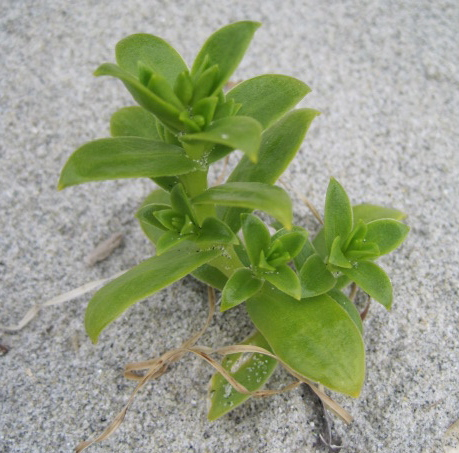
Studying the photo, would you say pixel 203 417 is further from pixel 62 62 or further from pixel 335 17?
pixel 335 17

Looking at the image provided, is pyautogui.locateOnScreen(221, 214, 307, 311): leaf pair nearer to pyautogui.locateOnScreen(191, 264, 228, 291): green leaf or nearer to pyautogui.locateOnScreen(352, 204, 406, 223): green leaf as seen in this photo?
pyautogui.locateOnScreen(191, 264, 228, 291): green leaf

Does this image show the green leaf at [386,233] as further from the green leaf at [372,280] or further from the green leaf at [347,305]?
the green leaf at [347,305]

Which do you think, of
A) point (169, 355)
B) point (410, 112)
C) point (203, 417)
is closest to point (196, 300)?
point (169, 355)

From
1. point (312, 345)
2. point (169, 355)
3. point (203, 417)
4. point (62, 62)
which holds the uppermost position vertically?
point (62, 62)

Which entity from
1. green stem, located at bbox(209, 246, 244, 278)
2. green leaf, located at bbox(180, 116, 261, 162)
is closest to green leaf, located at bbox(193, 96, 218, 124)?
green leaf, located at bbox(180, 116, 261, 162)

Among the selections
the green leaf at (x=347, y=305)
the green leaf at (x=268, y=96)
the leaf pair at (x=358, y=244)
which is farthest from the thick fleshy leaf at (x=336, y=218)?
the green leaf at (x=268, y=96)

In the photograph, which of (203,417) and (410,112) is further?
(410,112)
